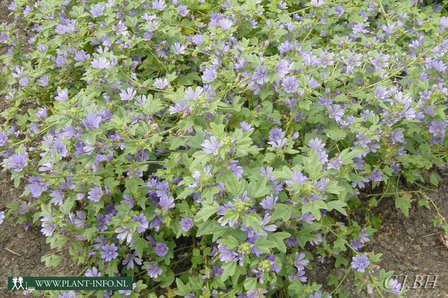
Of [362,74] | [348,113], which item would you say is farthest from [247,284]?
[362,74]

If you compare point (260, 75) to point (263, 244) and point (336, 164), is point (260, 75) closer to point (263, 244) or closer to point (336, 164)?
point (336, 164)

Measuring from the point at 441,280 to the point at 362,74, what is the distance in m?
1.85

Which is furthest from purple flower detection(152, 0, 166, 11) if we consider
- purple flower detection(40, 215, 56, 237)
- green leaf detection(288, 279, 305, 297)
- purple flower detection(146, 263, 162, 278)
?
green leaf detection(288, 279, 305, 297)

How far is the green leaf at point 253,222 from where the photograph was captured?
2262 mm

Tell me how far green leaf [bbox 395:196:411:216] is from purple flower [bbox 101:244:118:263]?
2410mm

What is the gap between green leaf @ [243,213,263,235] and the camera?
2262mm

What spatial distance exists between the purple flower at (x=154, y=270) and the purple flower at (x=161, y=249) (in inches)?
4.1

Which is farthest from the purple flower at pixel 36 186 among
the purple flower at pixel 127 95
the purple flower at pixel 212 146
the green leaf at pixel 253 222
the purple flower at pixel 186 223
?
the green leaf at pixel 253 222

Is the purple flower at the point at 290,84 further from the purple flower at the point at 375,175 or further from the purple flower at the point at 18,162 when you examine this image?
the purple flower at the point at 18,162

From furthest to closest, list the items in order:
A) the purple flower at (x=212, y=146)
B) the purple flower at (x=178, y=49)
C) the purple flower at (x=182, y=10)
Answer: the purple flower at (x=182, y=10)
the purple flower at (x=178, y=49)
the purple flower at (x=212, y=146)

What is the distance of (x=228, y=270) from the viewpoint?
7.89 feet

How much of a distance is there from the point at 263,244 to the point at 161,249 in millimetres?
1037

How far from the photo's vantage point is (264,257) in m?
2.65

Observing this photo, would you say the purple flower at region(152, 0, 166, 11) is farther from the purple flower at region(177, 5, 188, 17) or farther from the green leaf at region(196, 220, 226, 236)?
the green leaf at region(196, 220, 226, 236)
